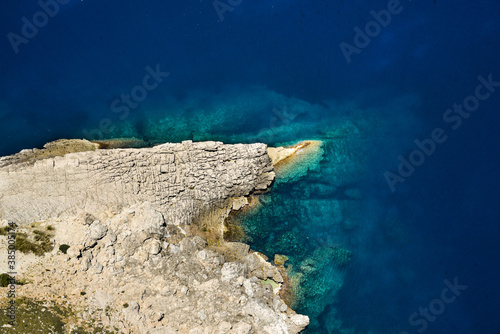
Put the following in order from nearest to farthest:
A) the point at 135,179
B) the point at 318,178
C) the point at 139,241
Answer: the point at 139,241
the point at 135,179
the point at 318,178

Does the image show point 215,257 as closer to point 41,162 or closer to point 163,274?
point 163,274

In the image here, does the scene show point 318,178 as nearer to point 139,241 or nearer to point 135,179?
point 135,179

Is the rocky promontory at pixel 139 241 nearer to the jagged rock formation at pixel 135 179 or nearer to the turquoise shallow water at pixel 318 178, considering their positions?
the jagged rock formation at pixel 135 179

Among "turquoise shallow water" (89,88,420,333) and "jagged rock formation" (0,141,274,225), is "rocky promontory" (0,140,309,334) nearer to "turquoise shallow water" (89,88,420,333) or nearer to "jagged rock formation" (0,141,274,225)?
"jagged rock formation" (0,141,274,225)

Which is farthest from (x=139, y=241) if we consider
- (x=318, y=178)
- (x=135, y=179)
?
(x=318, y=178)

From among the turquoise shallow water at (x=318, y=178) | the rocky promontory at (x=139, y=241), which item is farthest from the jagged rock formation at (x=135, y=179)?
the turquoise shallow water at (x=318, y=178)

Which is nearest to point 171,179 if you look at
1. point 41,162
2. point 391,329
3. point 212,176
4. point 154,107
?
point 212,176

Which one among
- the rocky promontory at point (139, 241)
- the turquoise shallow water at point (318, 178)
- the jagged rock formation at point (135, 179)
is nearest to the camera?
the rocky promontory at point (139, 241)
